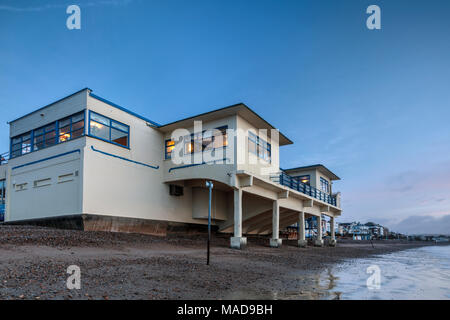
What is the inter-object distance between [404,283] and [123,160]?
55.6 feet

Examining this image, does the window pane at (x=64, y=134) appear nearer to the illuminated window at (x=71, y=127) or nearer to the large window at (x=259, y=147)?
the illuminated window at (x=71, y=127)

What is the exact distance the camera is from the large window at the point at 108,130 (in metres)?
19.7

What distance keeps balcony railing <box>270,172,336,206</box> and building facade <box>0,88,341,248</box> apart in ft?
0.62

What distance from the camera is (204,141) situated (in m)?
22.6

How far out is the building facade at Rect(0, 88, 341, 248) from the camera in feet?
62.5

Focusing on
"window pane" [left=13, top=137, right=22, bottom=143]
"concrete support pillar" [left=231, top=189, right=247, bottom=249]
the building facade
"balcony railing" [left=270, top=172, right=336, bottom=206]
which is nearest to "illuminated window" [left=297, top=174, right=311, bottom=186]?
"balcony railing" [left=270, top=172, right=336, bottom=206]

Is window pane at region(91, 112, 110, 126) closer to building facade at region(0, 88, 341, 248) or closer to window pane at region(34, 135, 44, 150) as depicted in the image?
building facade at region(0, 88, 341, 248)

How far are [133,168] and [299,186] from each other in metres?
15.6

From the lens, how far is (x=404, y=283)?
10.9 m

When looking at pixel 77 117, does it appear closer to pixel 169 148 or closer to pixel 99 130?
pixel 99 130

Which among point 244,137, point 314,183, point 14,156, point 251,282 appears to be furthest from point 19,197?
point 314,183

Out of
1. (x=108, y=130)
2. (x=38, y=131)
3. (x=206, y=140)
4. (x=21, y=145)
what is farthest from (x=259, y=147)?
(x=21, y=145)

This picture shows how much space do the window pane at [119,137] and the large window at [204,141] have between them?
12.0 ft

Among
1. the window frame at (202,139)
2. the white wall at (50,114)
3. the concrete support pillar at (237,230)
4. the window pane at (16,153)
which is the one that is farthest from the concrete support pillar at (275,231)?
the window pane at (16,153)
